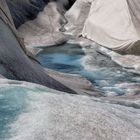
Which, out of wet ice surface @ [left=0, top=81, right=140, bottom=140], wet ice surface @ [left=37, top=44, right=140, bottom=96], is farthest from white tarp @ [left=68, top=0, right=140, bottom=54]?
wet ice surface @ [left=0, top=81, right=140, bottom=140]

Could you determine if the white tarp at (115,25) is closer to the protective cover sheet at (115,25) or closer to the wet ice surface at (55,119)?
the protective cover sheet at (115,25)

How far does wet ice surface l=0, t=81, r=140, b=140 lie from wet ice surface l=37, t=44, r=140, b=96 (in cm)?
538

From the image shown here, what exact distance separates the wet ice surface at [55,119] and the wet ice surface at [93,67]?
5.38m

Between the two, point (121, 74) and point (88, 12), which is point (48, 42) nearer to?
point (88, 12)

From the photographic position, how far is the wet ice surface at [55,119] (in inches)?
132

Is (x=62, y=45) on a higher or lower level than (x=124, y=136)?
lower

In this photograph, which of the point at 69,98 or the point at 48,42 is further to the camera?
the point at 48,42

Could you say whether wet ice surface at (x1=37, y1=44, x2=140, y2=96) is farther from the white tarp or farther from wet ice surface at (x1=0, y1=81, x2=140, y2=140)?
wet ice surface at (x1=0, y1=81, x2=140, y2=140)

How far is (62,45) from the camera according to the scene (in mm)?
15297

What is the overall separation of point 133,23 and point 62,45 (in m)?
3.24

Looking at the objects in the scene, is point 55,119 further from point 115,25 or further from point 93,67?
point 115,25

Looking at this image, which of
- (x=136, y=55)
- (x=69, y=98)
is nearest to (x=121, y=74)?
(x=136, y=55)

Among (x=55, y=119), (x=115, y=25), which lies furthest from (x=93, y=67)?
(x=55, y=119)

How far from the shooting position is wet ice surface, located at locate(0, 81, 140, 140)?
132 inches
